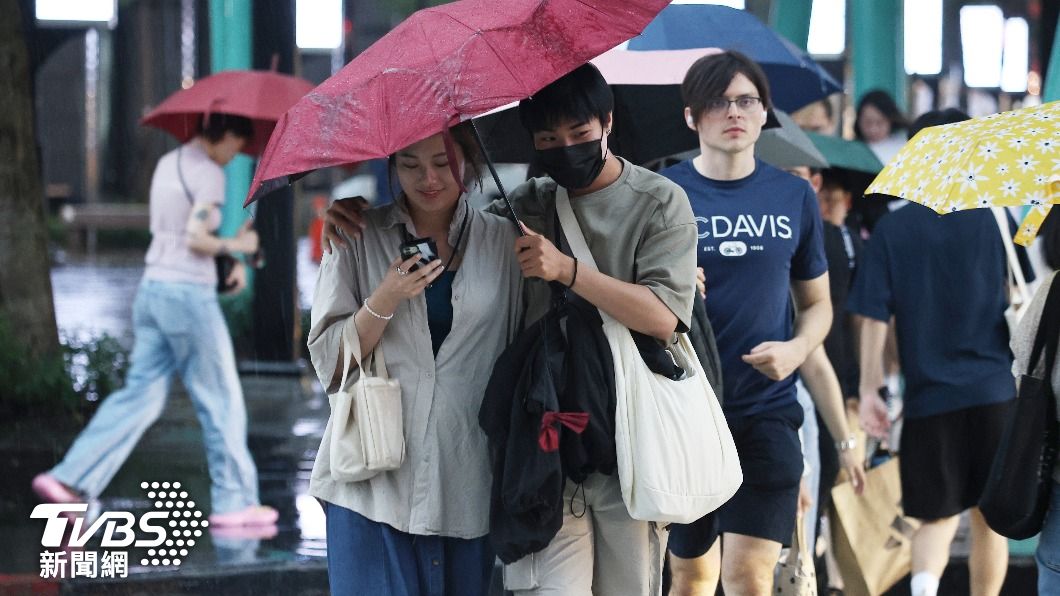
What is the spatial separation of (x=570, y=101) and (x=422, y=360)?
2.38 ft

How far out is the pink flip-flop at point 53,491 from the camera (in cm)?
704

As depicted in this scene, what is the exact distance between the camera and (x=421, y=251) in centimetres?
357

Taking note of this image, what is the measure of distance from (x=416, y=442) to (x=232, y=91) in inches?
151

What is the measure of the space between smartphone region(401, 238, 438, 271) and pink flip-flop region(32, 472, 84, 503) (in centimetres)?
406

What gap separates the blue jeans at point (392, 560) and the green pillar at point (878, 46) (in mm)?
9674

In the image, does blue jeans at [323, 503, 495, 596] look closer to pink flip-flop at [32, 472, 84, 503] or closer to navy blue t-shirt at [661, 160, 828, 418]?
navy blue t-shirt at [661, 160, 828, 418]

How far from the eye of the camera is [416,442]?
3.65 metres

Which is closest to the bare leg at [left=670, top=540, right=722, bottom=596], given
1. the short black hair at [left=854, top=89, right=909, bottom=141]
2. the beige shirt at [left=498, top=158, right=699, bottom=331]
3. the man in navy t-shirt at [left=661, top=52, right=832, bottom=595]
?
the man in navy t-shirt at [left=661, top=52, right=832, bottom=595]

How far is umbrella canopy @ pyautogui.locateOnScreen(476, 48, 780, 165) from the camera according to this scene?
526cm

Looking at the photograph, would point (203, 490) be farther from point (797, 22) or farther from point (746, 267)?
point (797, 22)

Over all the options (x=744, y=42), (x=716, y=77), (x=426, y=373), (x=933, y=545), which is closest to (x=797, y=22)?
(x=744, y=42)

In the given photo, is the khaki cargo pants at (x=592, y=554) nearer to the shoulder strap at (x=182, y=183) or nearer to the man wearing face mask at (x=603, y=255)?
the man wearing face mask at (x=603, y=255)

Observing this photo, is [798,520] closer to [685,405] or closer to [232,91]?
[685,405]

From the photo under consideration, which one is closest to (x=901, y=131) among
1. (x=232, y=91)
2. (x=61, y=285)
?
(x=232, y=91)
